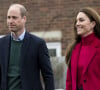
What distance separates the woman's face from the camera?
15.7 ft

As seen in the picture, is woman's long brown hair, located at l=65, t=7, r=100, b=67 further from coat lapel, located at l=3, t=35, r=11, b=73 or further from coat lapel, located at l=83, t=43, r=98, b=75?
coat lapel, located at l=3, t=35, r=11, b=73

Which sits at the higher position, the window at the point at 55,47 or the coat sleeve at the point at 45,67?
the coat sleeve at the point at 45,67

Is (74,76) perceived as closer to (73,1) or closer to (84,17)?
(84,17)

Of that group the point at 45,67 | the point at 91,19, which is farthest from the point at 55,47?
the point at 91,19

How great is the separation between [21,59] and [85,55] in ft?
2.51

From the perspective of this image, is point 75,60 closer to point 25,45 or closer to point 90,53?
point 90,53

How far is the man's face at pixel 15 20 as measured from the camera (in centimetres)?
495

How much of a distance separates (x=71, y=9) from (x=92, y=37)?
5125 millimetres

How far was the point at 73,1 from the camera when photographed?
9.90 meters

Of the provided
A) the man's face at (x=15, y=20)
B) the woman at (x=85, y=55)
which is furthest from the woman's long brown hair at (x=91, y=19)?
the man's face at (x=15, y=20)

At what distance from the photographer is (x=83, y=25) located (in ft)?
15.7

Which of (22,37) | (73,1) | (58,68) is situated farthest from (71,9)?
(22,37)

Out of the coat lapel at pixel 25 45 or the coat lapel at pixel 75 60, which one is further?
the coat lapel at pixel 25 45

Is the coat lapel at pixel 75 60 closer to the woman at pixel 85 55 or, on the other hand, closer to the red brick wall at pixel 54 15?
the woman at pixel 85 55
